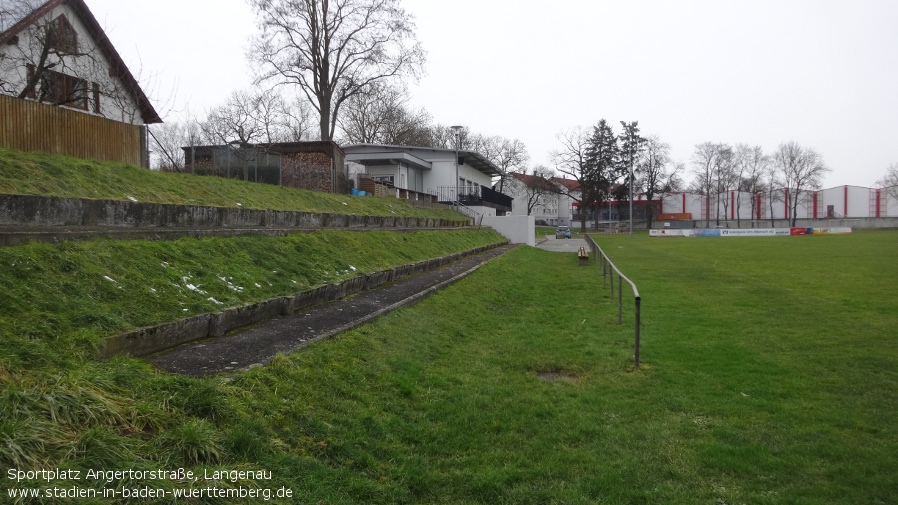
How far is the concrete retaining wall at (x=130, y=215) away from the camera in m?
6.63

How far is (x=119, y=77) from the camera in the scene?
1975cm

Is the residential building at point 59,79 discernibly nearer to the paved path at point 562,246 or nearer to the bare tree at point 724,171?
the paved path at point 562,246

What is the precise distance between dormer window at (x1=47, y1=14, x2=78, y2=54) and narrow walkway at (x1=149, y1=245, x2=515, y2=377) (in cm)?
948

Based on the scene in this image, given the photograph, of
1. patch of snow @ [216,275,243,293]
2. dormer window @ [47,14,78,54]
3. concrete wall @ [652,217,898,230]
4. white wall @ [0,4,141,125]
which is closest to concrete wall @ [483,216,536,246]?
white wall @ [0,4,141,125]

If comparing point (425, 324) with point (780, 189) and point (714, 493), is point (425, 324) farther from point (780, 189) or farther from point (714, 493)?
point (780, 189)

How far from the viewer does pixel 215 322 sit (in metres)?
5.96

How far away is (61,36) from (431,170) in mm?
29481

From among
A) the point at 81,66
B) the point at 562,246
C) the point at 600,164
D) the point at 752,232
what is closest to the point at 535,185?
the point at 600,164

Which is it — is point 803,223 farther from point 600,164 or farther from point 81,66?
point 81,66

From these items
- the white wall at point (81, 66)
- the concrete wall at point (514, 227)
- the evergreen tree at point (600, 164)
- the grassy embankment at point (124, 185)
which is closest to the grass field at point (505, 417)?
the grassy embankment at point (124, 185)

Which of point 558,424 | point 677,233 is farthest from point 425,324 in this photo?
point 677,233

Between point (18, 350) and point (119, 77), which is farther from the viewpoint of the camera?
point (119, 77)

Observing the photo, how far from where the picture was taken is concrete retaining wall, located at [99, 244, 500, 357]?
4.78 m

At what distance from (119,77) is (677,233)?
62010 millimetres
